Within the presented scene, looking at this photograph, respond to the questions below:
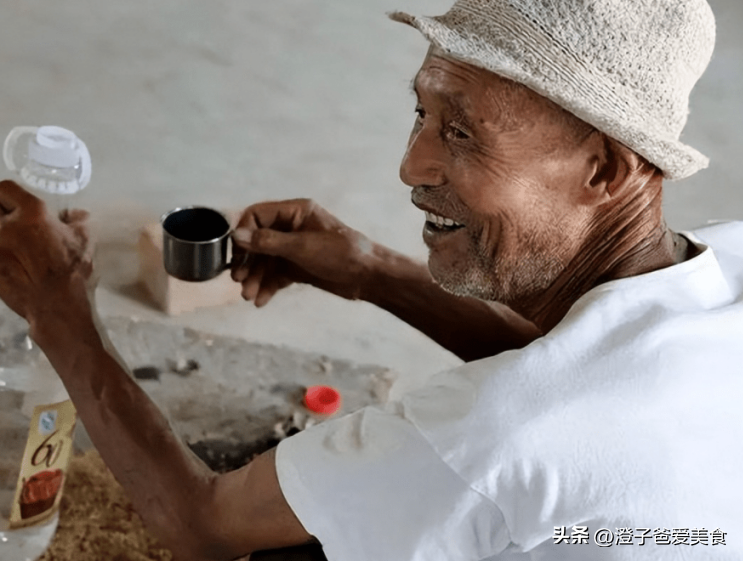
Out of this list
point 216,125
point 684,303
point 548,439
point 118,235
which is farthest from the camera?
point 216,125

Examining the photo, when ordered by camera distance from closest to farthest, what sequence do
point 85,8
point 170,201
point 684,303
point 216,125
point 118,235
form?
point 684,303 → point 118,235 → point 170,201 → point 216,125 → point 85,8

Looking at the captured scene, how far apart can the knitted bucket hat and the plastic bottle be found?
1.88ft

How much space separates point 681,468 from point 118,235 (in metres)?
1.64

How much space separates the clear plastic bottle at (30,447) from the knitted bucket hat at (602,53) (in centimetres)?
84

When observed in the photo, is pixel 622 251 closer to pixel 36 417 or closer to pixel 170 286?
pixel 36 417

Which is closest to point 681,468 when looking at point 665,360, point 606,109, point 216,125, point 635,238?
point 665,360

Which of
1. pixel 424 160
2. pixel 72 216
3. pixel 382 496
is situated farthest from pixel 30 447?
pixel 424 160

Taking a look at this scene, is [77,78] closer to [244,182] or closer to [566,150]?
[244,182]

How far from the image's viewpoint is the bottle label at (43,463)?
135 cm

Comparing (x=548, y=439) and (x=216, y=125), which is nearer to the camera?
(x=548, y=439)

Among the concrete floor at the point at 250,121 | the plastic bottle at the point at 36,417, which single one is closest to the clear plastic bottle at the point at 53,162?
the plastic bottle at the point at 36,417

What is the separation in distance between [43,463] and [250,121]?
1583 millimetres

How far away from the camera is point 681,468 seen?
3.27ft

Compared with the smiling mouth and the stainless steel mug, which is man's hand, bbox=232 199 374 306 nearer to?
the stainless steel mug
